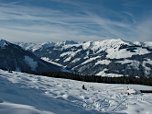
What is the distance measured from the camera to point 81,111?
77.2 feet

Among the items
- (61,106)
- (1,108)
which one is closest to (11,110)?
(1,108)

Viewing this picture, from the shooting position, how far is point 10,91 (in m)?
27.7

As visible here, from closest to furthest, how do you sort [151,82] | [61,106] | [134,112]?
[61,106], [134,112], [151,82]

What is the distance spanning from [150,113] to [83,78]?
135978 mm

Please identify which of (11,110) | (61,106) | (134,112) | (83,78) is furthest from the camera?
(83,78)

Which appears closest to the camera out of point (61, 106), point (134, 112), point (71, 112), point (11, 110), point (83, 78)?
point (11, 110)

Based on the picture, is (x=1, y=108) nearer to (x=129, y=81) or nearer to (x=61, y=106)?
(x=61, y=106)

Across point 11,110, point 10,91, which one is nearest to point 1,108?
point 11,110

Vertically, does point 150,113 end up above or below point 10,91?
below

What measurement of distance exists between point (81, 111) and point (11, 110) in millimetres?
9283

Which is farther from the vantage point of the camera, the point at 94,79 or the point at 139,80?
the point at 139,80

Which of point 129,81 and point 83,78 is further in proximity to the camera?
point 129,81

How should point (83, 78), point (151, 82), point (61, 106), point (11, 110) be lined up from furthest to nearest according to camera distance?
point (151, 82) → point (83, 78) → point (61, 106) → point (11, 110)

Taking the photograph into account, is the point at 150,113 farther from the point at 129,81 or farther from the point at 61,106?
the point at 129,81
